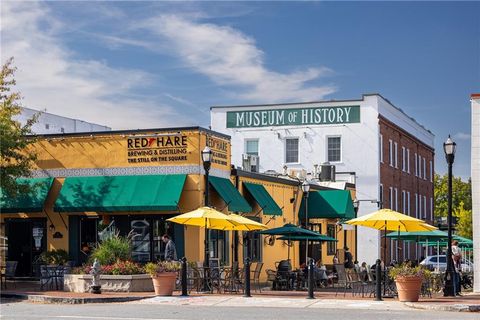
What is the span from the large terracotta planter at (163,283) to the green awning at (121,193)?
4.16 m

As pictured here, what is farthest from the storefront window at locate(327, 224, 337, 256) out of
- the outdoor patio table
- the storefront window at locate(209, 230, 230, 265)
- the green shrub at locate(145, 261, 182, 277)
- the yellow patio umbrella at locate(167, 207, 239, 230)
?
the outdoor patio table

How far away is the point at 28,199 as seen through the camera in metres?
28.9

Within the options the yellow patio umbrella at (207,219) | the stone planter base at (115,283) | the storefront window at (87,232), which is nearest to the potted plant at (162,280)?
the stone planter base at (115,283)

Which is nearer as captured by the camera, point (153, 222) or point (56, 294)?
point (56, 294)

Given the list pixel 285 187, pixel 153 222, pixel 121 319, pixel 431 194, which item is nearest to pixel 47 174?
pixel 153 222

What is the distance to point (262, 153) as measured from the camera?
169 ft

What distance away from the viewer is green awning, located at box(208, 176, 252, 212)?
2811 cm

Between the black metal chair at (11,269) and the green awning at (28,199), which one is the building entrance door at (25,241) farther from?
the black metal chair at (11,269)

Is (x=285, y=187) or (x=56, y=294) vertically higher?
(x=285, y=187)

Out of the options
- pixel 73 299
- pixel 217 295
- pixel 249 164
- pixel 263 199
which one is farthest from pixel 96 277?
pixel 249 164

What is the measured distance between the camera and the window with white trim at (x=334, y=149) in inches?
1956

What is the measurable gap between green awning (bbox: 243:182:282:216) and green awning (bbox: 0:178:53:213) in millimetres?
7508

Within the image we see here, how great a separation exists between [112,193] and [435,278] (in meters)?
11.1

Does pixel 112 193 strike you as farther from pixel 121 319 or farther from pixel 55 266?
pixel 121 319
